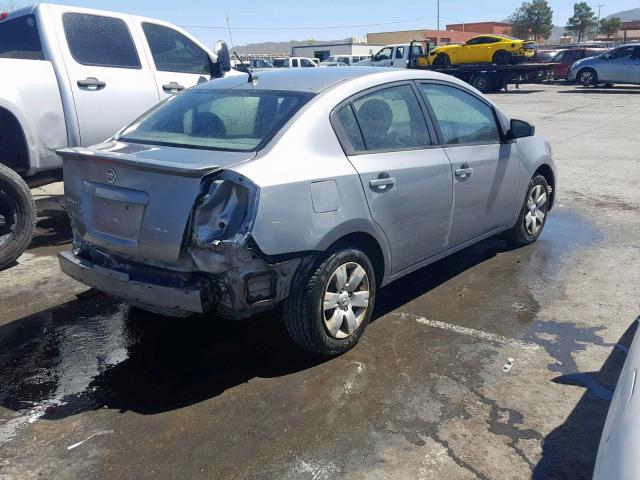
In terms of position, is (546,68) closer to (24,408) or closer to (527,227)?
(527,227)

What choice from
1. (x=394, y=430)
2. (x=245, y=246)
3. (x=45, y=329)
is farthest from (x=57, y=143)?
(x=394, y=430)

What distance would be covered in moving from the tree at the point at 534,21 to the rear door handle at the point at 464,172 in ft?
299

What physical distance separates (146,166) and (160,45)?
13.3 feet

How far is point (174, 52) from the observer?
23.5 feet

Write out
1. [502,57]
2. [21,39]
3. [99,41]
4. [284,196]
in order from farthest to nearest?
[502,57] → [99,41] → [21,39] → [284,196]

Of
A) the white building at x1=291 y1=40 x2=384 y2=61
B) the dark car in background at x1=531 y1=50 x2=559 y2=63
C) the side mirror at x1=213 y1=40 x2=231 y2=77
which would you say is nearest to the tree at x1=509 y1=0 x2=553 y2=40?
the white building at x1=291 y1=40 x2=384 y2=61

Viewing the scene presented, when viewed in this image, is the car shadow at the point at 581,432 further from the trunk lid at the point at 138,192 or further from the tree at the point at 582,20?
the tree at the point at 582,20

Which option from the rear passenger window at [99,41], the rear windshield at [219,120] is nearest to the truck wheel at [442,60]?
the rear passenger window at [99,41]

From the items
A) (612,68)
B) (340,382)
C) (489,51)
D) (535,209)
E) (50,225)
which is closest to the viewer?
(340,382)

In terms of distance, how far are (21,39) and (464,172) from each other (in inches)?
182

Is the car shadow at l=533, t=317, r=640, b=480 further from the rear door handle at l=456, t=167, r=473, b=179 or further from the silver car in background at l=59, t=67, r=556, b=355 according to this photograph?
the rear door handle at l=456, t=167, r=473, b=179

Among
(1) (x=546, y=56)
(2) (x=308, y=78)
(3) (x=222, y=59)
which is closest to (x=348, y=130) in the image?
(2) (x=308, y=78)

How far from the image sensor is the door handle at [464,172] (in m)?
4.65

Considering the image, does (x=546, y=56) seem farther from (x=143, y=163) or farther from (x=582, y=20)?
(x=582, y=20)
